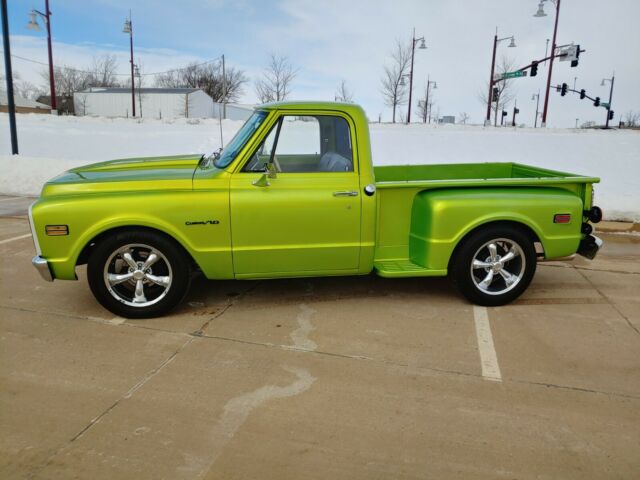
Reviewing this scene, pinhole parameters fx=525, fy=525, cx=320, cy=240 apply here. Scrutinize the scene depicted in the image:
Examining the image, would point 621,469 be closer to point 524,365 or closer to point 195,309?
point 524,365

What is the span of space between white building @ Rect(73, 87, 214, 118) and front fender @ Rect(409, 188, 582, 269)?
5563 cm

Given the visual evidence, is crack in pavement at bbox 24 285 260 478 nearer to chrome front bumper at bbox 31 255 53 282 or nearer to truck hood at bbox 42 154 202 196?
chrome front bumper at bbox 31 255 53 282

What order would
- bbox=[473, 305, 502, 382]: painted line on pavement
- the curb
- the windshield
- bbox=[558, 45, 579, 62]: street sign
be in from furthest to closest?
bbox=[558, 45, 579, 62]: street sign < the curb < the windshield < bbox=[473, 305, 502, 382]: painted line on pavement

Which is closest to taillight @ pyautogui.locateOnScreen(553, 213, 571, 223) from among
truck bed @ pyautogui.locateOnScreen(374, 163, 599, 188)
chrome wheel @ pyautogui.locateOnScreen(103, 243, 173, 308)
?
truck bed @ pyautogui.locateOnScreen(374, 163, 599, 188)

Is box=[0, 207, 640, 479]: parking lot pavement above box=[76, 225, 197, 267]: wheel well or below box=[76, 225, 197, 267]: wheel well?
below

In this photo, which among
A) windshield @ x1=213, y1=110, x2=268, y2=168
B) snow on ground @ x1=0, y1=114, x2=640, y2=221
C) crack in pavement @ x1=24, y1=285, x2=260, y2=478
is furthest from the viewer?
snow on ground @ x1=0, y1=114, x2=640, y2=221

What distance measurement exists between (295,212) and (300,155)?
3.06 feet

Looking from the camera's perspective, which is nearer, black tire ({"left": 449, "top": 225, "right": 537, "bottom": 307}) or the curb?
black tire ({"left": 449, "top": 225, "right": 537, "bottom": 307})

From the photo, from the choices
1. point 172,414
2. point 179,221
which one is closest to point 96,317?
point 179,221

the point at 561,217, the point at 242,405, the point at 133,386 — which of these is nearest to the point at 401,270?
the point at 561,217

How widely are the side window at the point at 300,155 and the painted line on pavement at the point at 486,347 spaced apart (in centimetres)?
178

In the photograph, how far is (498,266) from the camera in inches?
194

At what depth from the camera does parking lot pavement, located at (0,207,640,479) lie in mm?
2805

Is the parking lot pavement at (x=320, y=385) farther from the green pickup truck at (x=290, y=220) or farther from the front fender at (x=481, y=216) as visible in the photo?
the front fender at (x=481, y=216)
